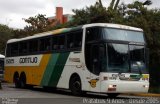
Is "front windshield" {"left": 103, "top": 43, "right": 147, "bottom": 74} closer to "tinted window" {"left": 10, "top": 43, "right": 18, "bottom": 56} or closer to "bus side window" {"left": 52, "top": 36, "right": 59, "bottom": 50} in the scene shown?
"bus side window" {"left": 52, "top": 36, "right": 59, "bottom": 50}

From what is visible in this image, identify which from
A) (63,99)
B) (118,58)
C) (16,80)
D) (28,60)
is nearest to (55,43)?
(28,60)

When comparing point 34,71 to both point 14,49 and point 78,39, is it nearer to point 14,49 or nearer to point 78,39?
point 14,49

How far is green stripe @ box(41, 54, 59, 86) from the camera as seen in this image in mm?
25156

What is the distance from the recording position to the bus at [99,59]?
67.6 feet

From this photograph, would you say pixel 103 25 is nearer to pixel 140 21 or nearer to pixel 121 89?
pixel 121 89

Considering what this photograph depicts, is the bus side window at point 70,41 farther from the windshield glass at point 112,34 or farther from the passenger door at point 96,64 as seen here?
the passenger door at point 96,64

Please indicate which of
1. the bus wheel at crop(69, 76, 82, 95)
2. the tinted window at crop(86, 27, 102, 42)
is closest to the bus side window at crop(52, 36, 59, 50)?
the bus wheel at crop(69, 76, 82, 95)

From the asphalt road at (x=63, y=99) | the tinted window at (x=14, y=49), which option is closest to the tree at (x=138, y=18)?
the tinted window at (x=14, y=49)

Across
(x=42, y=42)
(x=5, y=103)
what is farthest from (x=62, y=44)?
(x=5, y=103)

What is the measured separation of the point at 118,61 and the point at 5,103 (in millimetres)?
6239

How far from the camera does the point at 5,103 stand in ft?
54.9

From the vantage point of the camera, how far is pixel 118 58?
2077cm

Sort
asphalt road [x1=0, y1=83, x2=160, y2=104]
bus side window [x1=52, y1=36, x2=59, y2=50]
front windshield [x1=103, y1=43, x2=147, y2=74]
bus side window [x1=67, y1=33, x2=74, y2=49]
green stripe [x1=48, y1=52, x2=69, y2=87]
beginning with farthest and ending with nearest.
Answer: bus side window [x1=52, y1=36, x2=59, y2=50]
green stripe [x1=48, y1=52, x2=69, y2=87]
bus side window [x1=67, y1=33, x2=74, y2=49]
front windshield [x1=103, y1=43, x2=147, y2=74]
asphalt road [x1=0, y1=83, x2=160, y2=104]

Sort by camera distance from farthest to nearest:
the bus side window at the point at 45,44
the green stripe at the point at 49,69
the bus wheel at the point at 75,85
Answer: the bus side window at the point at 45,44, the green stripe at the point at 49,69, the bus wheel at the point at 75,85
